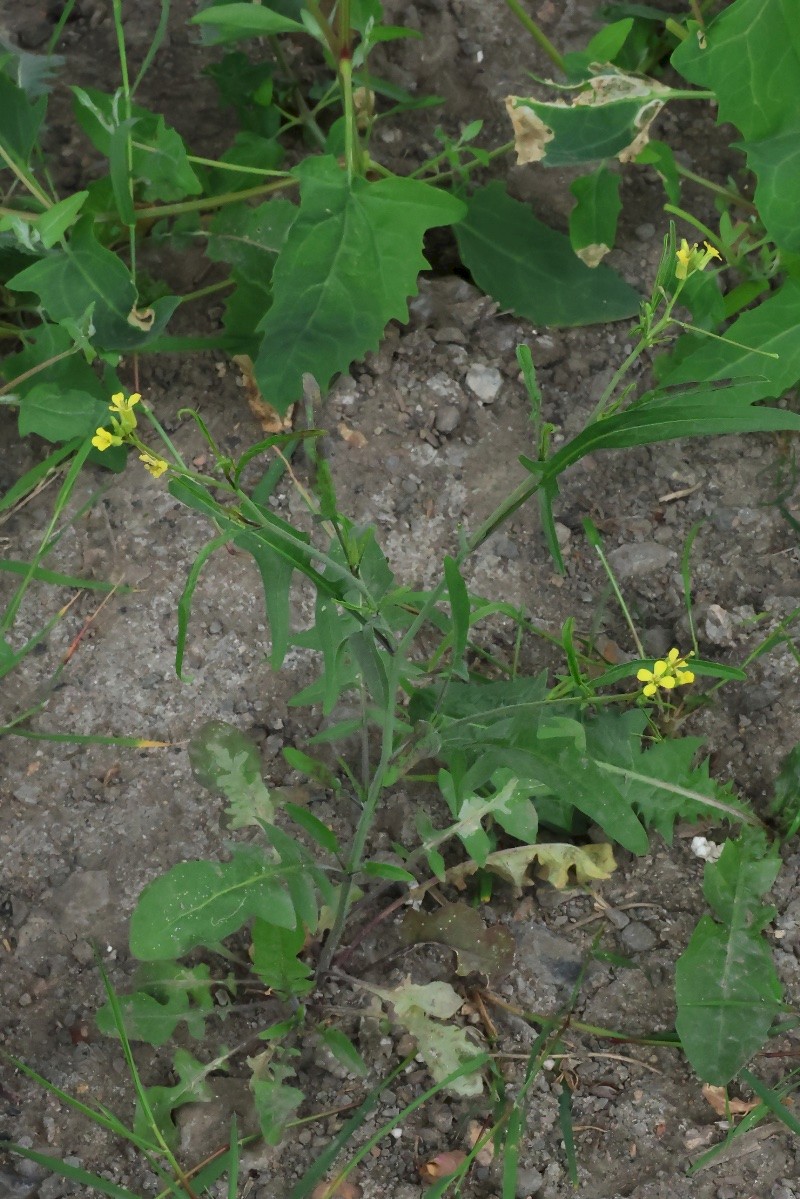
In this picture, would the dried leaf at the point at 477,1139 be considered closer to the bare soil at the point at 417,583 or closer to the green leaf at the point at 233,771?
the bare soil at the point at 417,583

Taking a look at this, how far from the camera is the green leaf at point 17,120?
82.0 inches

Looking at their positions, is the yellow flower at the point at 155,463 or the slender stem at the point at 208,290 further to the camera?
the slender stem at the point at 208,290

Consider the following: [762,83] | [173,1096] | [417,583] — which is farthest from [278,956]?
[762,83]

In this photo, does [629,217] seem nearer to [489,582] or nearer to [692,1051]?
[489,582]

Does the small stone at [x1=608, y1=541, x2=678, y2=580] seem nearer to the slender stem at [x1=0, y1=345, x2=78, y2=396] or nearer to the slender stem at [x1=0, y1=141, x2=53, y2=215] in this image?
the slender stem at [x1=0, y1=345, x2=78, y2=396]

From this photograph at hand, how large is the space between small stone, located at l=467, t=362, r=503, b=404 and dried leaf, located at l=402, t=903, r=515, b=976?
112 centimetres


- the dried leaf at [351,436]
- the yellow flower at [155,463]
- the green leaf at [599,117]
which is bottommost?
the dried leaf at [351,436]

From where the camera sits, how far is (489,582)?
7.39ft

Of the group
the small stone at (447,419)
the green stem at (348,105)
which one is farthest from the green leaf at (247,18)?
the small stone at (447,419)

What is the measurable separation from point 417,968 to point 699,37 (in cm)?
189

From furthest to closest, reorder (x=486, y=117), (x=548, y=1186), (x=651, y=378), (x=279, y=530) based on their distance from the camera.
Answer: (x=486, y=117) → (x=651, y=378) → (x=548, y=1186) → (x=279, y=530)

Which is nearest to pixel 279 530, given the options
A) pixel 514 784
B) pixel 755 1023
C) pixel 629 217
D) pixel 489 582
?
pixel 514 784

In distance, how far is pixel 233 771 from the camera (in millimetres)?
1953

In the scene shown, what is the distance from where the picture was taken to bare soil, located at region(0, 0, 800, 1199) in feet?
6.30
